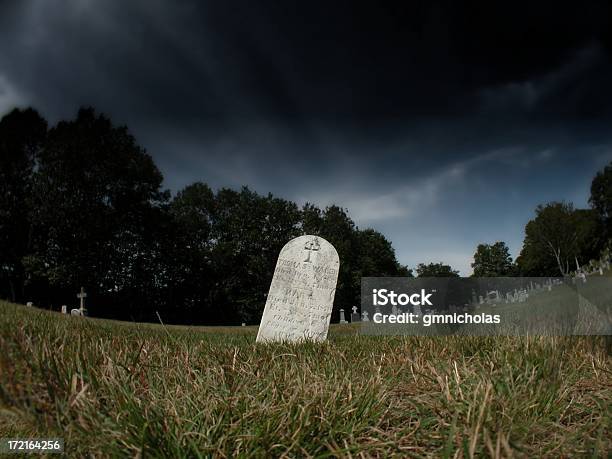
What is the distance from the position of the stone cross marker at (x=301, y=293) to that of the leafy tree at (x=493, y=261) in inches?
3076

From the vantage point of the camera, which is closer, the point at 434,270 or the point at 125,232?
the point at 125,232

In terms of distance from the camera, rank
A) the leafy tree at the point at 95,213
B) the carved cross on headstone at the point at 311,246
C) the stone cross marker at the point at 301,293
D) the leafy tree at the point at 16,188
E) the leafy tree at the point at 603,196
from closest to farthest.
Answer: the stone cross marker at the point at 301,293, the carved cross on headstone at the point at 311,246, the leafy tree at the point at 16,188, the leafy tree at the point at 95,213, the leafy tree at the point at 603,196

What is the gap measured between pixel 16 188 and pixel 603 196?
56.0m

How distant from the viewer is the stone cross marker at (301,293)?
816cm

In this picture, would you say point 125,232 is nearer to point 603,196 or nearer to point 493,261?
point 603,196

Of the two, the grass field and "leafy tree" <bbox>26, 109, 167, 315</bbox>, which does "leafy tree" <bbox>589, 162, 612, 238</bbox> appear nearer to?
"leafy tree" <bbox>26, 109, 167, 315</bbox>

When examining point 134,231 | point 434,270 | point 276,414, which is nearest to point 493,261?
point 434,270

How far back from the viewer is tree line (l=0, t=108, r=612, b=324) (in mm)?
22812

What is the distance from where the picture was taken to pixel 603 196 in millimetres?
48750

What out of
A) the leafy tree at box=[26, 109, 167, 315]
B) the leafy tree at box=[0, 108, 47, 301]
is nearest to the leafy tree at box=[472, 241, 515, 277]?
the leafy tree at box=[26, 109, 167, 315]

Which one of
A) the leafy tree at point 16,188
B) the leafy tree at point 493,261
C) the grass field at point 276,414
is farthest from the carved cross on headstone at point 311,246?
the leafy tree at point 493,261

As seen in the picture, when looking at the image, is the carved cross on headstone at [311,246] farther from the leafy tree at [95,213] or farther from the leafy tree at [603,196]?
the leafy tree at [603,196]

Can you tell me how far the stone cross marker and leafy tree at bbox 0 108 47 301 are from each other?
15.8 m

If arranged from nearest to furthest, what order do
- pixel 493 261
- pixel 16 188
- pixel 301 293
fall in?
pixel 301 293 → pixel 16 188 → pixel 493 261
